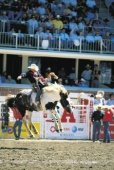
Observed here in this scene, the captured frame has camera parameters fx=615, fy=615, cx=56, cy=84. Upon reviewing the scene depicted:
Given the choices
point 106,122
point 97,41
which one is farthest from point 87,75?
point 106,122

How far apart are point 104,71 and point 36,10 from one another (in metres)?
5.19

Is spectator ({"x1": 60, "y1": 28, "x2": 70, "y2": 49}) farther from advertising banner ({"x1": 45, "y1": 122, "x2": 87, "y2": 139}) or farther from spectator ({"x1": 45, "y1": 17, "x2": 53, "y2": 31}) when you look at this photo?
advertising banner ({"x1": 45, "y1": 122, "x2": 87, "y2": 139})

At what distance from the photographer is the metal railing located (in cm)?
2881

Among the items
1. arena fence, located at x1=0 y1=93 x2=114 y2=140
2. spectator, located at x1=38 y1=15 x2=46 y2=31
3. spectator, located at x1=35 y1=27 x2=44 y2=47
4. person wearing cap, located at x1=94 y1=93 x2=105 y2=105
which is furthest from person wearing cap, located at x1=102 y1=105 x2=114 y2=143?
spectator, located at x1=38 y1=15 x2=46 y2=31

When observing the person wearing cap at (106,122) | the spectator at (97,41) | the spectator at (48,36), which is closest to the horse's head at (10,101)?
the person wearing cap at (106,122)

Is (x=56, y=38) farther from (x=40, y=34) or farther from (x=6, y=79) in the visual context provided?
(x=6, y=79)

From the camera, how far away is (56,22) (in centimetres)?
3020

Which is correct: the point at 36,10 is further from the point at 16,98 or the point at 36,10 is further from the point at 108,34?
the point at 16,98

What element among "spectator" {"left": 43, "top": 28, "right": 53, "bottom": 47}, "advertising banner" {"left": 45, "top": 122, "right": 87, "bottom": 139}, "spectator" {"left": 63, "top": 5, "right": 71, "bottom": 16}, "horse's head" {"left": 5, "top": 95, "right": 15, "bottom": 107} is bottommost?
"advertising banner" {"left": 45, "top": 122, "right": 87, "bottom": 139}

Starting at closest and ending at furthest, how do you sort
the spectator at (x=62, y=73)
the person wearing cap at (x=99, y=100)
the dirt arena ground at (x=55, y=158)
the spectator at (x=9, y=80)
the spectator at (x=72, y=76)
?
the dirt arena ground at (x=55, y=158) → the person wearing cap at (x=99, y=100) → the spectator at (x=9, y=80) → the spectator at (x=72, y=76) → the spectator at (x=62, y=73)

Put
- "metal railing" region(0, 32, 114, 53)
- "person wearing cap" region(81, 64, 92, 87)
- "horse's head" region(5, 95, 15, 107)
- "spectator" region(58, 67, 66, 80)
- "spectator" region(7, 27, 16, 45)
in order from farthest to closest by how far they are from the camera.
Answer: "spectator" region(58, 67, 66, 80)
"person wearing cap" region(81, 64, 92, 87)
"metal railing" region(0, 32, 114, 53)
"spectator" region(7, 27, 16, 45)
"horse's head" region(5, 95, 15, 107)

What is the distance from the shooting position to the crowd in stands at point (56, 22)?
2919 centimetres

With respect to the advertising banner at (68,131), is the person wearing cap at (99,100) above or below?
above

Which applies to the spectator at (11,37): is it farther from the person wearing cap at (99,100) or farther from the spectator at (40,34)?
the person wearing cap at (99,100)
